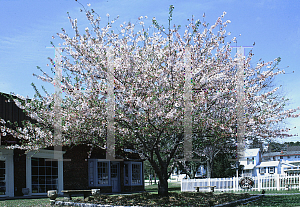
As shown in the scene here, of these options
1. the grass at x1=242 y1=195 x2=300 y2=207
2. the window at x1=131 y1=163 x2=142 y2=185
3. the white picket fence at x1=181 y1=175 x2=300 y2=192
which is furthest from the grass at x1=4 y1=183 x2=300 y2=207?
the window at x1=131 y1=163 x2=142 y2=185

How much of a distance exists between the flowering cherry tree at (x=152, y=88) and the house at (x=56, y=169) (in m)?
2.70

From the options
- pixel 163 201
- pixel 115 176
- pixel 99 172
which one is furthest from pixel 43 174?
pixel 163 201

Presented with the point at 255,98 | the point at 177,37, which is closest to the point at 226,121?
the point at 255,98

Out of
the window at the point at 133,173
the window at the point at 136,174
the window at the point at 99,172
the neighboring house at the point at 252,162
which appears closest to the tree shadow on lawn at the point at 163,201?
the window at the point at 99,172

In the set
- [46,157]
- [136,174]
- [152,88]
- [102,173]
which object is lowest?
[136,174]

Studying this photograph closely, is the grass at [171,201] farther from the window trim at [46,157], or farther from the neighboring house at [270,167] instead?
the neighboring house at [270,167]

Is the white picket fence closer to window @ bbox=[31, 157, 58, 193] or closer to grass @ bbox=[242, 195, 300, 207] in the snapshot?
grass @ bbox=[242, 195, 300, 207]

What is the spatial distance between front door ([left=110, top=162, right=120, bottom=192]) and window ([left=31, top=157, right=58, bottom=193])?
5.23 meters

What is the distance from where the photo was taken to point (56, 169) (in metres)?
18.8

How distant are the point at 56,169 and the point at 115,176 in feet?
18.5

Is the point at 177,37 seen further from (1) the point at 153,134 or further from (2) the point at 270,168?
(2) the point at 270,168

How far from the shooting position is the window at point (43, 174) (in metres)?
17.5

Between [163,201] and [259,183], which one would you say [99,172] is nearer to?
[259,183]

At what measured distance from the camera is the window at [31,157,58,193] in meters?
17.5
